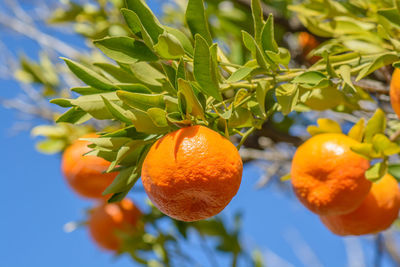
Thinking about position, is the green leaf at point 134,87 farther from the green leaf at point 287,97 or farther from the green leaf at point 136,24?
the green leaf at point 287,97

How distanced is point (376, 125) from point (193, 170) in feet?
1.62

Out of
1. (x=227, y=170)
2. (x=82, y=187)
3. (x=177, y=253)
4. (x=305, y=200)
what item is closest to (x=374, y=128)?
(x=305, y=200)

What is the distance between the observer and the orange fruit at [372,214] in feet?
3.72

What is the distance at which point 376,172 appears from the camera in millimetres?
924

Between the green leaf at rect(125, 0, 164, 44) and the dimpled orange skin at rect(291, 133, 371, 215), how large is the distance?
1.42ft

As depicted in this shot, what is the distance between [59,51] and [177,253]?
1.20 metres

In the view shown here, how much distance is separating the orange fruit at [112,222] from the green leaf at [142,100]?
3.95ft

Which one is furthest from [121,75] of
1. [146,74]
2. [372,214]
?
[372,214]

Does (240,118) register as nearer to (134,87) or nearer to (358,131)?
(134,87)

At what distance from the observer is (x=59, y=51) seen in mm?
2400

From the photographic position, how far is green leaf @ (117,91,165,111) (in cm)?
78

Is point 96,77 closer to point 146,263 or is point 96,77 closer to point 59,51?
point 146,263

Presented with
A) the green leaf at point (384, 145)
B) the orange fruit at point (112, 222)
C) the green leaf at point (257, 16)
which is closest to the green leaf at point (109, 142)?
the green leaf at point (257, 16)

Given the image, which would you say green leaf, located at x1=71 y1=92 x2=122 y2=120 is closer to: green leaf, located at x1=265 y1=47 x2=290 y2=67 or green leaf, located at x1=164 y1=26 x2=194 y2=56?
green leaf, located at x1=164 y1=26 x2=194 y2=56
